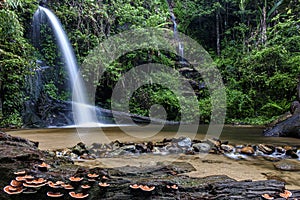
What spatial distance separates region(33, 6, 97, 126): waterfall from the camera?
10.7 m

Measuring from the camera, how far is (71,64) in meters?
12.0

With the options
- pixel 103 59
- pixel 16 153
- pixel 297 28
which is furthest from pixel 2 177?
pixel 297 28

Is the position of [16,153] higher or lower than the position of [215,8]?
lower

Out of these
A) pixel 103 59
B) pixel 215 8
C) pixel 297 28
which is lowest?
pixel 103 59

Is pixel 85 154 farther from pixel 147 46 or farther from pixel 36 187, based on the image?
pixel 147 46

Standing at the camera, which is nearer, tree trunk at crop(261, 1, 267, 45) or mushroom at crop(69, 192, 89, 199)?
mushroom at crop(69, 192, 89, 199)

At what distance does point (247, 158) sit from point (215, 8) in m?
13.9


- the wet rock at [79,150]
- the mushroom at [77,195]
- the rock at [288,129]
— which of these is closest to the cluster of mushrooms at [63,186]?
the mushroom at [77,195]

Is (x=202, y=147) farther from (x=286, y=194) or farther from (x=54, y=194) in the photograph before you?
(x=54, y=194)

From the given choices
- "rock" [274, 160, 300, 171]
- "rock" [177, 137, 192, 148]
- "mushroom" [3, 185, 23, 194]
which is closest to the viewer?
"mushroom" [3, 185, 23, 194]

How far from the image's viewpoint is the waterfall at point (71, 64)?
10688mm

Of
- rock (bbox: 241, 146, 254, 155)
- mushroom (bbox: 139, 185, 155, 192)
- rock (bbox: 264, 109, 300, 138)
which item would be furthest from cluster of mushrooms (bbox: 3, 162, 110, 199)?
rock (bbox: 264, 109, 300, 138)

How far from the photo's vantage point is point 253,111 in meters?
12.1

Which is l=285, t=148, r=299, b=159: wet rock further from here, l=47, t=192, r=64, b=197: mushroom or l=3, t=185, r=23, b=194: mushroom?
l=3, t=185, r=23, b=194: mushroom
